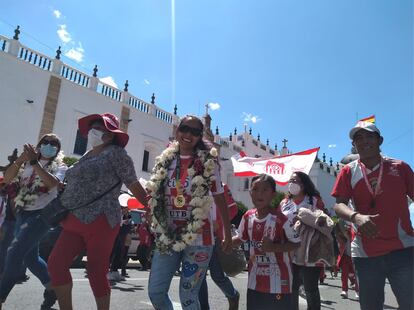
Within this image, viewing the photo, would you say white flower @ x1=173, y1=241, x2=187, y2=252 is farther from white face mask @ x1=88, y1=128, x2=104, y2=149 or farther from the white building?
the white building

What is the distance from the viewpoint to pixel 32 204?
4.11 m

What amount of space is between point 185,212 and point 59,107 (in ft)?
67.8

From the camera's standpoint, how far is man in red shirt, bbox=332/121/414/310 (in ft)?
9.16

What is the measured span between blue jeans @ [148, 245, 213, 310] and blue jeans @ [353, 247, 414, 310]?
3.99 feet

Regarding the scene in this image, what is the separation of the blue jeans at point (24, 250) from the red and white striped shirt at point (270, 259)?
2.04 metres

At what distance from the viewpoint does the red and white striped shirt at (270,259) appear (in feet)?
10.9

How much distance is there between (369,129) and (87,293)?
14.9 feet

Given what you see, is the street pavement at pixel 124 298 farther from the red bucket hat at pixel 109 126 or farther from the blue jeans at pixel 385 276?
the blue jeans at pixel 385 276

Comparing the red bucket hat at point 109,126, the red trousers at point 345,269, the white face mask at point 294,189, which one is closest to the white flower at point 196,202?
the red bucket hat at point 109,126

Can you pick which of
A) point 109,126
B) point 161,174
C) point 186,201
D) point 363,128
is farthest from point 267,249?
point 109,126

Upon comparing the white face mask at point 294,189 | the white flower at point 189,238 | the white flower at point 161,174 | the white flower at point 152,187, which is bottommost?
the white flower at point 189,238

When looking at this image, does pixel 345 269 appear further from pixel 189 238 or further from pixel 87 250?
pixel 87 250

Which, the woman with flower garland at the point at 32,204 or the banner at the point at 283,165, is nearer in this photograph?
the woman with flower garland at the point at 32,204

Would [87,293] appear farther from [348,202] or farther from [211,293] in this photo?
[348,202]
